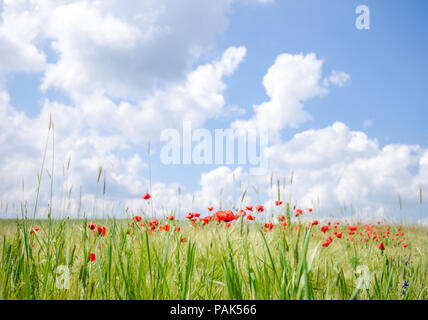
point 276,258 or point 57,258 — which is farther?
point 276,258

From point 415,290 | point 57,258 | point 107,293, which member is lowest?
point 415,290

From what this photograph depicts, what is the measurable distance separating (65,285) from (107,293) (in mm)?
271
